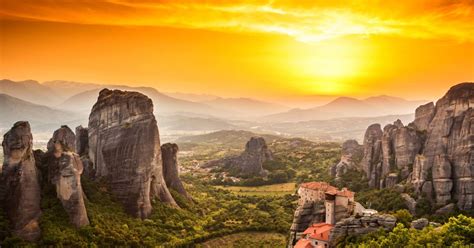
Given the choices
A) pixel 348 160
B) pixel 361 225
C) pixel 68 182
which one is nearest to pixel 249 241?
pixel 361 225

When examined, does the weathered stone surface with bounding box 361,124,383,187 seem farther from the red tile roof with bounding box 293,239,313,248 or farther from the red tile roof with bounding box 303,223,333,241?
the red tile roof with bounding box 293,239,313,248

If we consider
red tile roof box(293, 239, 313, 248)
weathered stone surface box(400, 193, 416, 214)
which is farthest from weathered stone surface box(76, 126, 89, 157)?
weathered stone surface box(400, 193, 416, 214)

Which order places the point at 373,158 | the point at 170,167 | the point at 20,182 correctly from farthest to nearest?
the point at 373,158
the point at 170,167
the point at 20,182

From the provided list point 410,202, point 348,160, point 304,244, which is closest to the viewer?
point 304,244

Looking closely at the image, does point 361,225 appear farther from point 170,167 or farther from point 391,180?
point 170,167

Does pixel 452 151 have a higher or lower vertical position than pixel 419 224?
higher

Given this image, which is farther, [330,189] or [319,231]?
[330,189]
